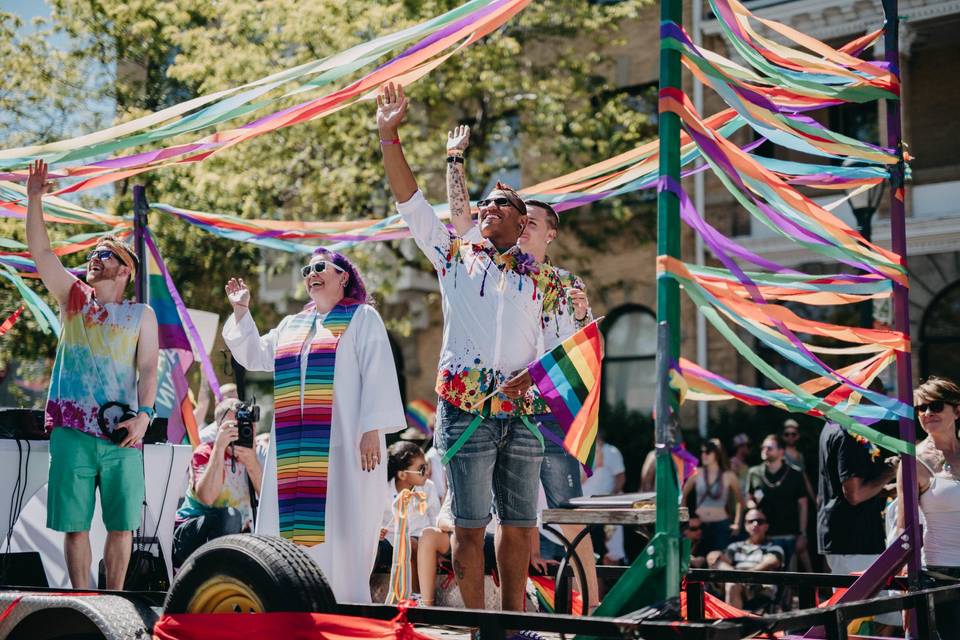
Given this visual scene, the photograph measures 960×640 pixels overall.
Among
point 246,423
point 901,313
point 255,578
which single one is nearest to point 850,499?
point 901,313

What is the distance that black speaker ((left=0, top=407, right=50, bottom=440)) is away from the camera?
596 centimetres

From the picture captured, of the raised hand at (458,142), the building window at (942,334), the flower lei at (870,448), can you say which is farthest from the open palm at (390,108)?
the building window at (942,334)

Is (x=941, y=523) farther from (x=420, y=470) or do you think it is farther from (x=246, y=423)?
(x=246, y=423)

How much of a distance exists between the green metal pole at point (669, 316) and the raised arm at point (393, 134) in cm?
121

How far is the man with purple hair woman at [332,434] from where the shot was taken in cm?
491

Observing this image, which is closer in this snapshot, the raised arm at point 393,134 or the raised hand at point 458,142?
the raised arm at point 393,134

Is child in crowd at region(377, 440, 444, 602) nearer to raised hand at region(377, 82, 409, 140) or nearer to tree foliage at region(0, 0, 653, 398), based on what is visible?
raised hand at region(377, 82, 409, 140)

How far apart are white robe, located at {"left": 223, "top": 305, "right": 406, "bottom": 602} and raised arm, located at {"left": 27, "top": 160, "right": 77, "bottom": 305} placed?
143 cm

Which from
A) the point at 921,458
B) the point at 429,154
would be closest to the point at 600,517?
the point at 921,458

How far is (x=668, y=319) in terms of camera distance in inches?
144

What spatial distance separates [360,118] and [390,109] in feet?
37.6

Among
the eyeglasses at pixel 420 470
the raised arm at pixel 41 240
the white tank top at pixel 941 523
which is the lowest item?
the white tank top at pixel 941 523

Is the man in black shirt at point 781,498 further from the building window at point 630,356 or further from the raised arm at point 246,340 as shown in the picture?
the building window at point 630,356

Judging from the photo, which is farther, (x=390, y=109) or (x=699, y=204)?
(x=699, y=204)
